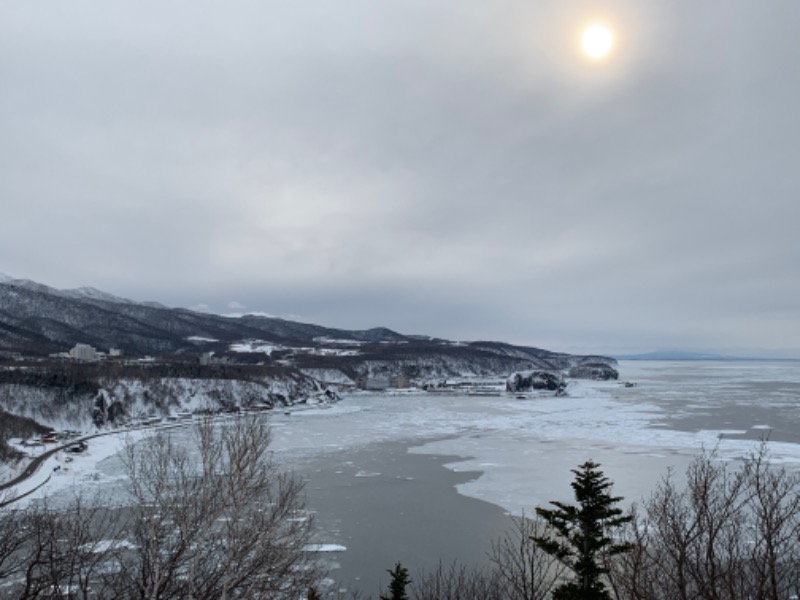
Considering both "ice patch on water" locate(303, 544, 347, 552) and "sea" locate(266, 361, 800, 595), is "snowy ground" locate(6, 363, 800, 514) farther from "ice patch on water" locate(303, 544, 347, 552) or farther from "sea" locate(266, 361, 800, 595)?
"ice patch on water" locate(303, 544, 347, 552)

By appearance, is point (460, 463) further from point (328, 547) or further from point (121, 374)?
point (121, 374)

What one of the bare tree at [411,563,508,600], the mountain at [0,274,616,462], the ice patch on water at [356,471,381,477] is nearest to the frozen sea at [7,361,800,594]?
the ice patch on water at [356,471,381,477]

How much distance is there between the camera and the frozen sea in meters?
20.2

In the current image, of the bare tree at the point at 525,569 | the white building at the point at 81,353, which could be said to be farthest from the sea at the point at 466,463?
the white building at the point at 81,353

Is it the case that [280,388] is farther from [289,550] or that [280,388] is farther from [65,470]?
[289,550]

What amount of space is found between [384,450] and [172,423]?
4071cm

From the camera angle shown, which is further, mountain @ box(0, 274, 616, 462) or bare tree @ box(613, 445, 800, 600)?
mountain @ box(0, 274, 616, 462)

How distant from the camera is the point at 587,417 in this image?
66812 mm

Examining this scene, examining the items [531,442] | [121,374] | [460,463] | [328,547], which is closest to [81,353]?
[121,374]

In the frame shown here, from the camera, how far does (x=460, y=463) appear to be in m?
36.8

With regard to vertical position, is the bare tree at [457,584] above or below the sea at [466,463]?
above

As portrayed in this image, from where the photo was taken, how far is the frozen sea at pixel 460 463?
20.2 metres

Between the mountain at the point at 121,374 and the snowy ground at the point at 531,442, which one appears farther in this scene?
the mountain at the point at 121,374

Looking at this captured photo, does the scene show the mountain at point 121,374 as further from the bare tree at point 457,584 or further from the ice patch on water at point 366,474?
the ice patch on water at point 366,474
